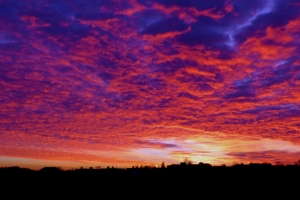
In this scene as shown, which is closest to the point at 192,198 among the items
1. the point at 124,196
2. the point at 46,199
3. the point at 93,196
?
the point at 124,196

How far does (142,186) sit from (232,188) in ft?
16.1

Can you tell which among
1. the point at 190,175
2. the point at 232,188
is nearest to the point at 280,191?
the point at 232,188

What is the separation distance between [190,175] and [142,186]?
Answer: 11.5ft

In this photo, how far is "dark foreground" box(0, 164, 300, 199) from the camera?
54.1 ft

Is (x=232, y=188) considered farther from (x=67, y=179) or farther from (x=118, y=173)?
(x=67, y=179)

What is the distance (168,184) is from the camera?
18.5 m

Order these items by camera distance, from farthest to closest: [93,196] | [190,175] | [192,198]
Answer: [190,175] < [93,196] < [192,198]

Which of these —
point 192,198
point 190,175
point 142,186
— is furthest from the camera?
point 190,175

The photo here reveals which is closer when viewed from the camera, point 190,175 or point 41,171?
point 190,175

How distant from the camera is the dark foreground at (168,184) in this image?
16.5 meters

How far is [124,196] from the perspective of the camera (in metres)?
16.8

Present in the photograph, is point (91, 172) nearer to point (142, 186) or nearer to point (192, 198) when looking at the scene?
point (142, 186)

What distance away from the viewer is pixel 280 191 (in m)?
16.2

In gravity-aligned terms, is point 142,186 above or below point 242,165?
below
